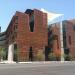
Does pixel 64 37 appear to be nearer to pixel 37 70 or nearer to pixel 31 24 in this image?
pixel 31 24

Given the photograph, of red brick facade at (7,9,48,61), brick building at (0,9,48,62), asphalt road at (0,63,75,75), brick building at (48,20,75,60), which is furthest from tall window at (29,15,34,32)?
asphalt road at (0,63,75,75)

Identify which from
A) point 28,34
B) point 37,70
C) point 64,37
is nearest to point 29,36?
point 28,34

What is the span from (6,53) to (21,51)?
16.9 m

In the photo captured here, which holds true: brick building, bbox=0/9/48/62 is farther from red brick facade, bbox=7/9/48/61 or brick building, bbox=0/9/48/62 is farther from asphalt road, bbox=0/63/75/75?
asphalt road, bbox=0/63/75/75

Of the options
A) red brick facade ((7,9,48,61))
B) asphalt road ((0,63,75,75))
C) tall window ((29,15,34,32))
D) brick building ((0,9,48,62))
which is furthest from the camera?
tall window ((29,15,34,32))

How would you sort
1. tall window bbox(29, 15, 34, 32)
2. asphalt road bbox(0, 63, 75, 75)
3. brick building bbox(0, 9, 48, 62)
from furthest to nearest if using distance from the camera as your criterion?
tall window bbox(29, 15, 34, 32), brick building bbox(0, 9, 48, 62), asphalt road bbox(0, 63, 75, 75)

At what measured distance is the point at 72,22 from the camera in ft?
334

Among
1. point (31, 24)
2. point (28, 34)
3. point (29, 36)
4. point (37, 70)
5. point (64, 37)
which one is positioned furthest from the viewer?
point (64, 37)

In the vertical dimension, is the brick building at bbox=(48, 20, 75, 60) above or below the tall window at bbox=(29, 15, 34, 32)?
below

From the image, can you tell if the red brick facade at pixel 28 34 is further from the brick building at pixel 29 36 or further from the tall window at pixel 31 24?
the tall window at pixel 31 24

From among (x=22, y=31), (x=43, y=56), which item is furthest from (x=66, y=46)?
(x=22, y=31)

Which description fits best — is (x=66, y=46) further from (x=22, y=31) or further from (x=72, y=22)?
(x=22, y=31)

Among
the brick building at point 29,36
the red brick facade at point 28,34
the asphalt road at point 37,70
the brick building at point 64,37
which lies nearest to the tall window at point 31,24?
the brick building at point 29,36

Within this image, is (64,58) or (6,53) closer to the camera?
(64,58)
